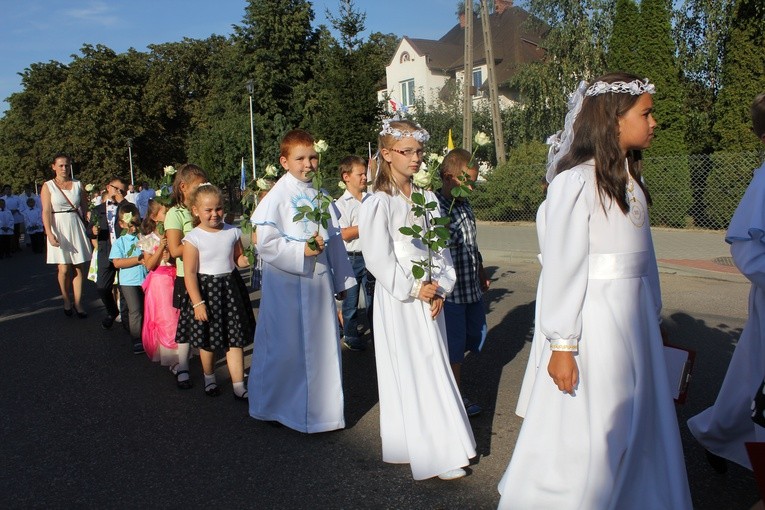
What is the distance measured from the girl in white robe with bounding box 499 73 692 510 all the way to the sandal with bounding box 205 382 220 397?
3.53 metres

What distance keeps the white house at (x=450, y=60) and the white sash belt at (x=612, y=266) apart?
45.0 m

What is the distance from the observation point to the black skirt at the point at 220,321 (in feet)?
18.8

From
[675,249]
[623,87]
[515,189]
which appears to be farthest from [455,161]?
[515,189]

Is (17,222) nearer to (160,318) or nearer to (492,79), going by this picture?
(492,79)

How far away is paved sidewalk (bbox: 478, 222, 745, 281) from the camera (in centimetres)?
1105

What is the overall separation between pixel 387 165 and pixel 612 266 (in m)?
1.71

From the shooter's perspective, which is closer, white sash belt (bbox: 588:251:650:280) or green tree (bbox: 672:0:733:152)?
white sash belt (bbox: 588:251:650:280)

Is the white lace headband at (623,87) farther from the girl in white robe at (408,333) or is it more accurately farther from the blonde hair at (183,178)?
the blonde hair at (183,178)

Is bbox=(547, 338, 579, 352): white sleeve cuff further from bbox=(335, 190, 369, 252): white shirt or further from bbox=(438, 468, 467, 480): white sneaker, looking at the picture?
bbox=(335, 190, 369, 252): white shirt

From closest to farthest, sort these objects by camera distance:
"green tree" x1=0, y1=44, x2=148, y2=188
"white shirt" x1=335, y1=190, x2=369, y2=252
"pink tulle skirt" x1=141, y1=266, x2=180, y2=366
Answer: "pink tulle skirt" x1=141, y1=266, x2=180, y2=366 → "white shirt" x1=335, y1=190, x2=369, y2=252 → "green tree" x1=0, y1=44, x2=148, y2=188

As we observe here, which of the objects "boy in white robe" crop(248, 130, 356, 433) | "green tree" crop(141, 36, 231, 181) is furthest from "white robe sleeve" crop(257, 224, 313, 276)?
"green tree" crop(141, 36, 231, 181)

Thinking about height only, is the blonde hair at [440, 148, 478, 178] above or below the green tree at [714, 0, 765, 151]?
below

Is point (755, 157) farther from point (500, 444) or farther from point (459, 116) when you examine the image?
point (459, 116)

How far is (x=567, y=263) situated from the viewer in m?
2.91
